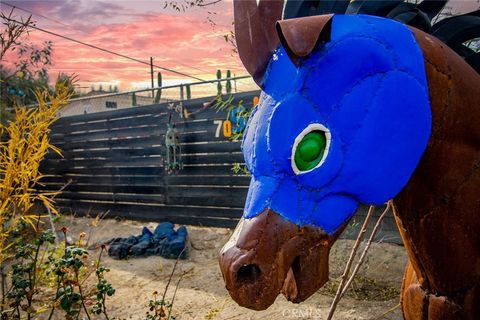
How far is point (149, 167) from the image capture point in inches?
324

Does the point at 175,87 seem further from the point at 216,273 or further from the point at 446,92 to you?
the point at 446,92

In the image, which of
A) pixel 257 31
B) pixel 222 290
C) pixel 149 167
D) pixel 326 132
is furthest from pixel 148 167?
pixel 326 132

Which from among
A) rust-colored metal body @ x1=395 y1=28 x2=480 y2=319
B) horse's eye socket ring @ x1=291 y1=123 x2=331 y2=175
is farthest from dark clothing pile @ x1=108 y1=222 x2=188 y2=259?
horse's eye socket ring @ x1=291 y1=123 x2=331 y2=175

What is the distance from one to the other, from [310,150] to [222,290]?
3.66 meters

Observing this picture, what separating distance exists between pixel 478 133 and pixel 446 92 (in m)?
0.15

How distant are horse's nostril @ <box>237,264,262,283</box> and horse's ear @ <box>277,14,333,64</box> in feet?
1.47

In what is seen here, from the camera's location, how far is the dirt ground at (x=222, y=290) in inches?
135

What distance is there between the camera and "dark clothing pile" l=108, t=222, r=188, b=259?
5.64 meters

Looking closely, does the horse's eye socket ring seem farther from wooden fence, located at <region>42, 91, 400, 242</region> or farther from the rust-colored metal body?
wooden fence, located at <region>42, 91, 400, 242</region>

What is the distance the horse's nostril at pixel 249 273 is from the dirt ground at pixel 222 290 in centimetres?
254

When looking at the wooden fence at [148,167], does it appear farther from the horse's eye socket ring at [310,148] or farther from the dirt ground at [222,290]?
the horse's eye socket ring at [310,148]

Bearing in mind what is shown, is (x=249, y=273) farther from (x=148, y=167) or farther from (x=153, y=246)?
(x=148, y=167)

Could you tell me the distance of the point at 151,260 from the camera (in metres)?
5.55

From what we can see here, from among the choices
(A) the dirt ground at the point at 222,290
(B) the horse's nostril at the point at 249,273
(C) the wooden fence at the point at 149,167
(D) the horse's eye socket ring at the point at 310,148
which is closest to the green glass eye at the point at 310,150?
(D) the horse's eye socket ring at the point at 310,148
